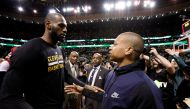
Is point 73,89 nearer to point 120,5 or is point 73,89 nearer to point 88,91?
point 88,91

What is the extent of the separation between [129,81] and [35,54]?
98cm

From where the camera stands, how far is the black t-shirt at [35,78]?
6.19 ft

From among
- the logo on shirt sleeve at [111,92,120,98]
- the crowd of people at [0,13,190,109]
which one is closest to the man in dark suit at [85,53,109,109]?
the crowd of people at [0,13,190,109]

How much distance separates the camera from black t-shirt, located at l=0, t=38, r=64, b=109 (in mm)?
1888

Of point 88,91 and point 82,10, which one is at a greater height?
point 82,10

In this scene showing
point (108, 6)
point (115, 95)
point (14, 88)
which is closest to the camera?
point (115, 95)

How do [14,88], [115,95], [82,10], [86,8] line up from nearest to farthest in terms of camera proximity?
[115,95] → [14,88] → [82,10] → [86,8]

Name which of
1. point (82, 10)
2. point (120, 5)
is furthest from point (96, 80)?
point (82, 10)

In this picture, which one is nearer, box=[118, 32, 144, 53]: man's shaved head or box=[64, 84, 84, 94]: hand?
box=[118, 32, 144, 53]: man's shaved head

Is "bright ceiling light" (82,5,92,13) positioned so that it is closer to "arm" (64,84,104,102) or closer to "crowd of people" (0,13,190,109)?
"crowd of people" (0,13,190,109)

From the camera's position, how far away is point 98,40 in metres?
27.0

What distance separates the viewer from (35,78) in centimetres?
219

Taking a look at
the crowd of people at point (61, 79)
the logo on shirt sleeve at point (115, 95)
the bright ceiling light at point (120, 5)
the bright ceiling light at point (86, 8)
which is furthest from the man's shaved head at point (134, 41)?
the bright ceiling light at point (86, 8)

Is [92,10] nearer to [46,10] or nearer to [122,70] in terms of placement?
[46,10]
